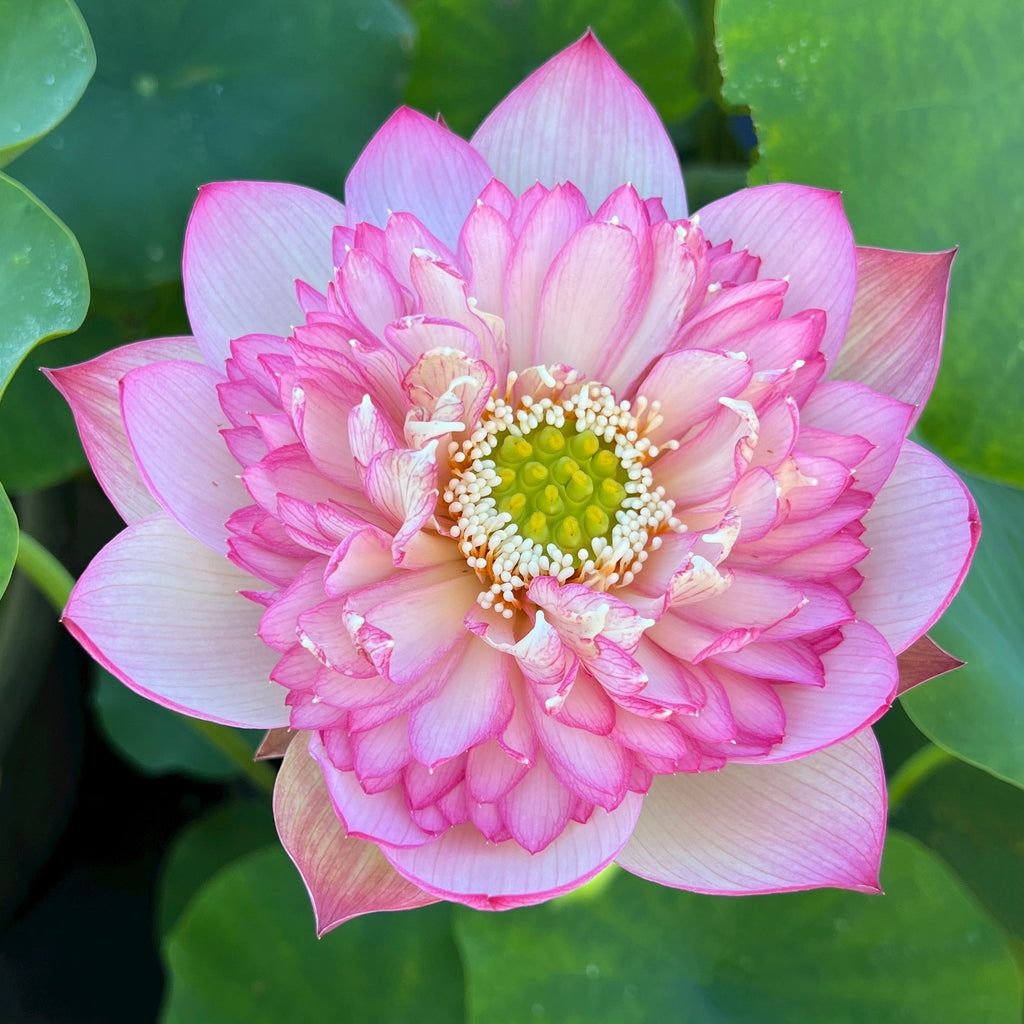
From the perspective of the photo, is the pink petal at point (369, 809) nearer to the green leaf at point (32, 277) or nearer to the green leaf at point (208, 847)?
the green leaf at point (32, 277)

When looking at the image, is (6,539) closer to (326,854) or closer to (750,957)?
(326,854)

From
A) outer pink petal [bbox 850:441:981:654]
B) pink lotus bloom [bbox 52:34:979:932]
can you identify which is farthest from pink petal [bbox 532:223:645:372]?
outer pink petal [bbox 850:441:981:654]

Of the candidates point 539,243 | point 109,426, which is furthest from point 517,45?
point 109,426

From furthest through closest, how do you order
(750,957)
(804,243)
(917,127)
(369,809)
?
(750,957)
(917,127)
(804,243)
(369,809)

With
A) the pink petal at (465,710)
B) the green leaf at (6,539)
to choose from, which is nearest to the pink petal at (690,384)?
the pink petal at (465,710)

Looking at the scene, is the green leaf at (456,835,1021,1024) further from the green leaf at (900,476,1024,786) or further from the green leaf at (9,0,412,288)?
A: the green leaf at (9,0,412,288)
